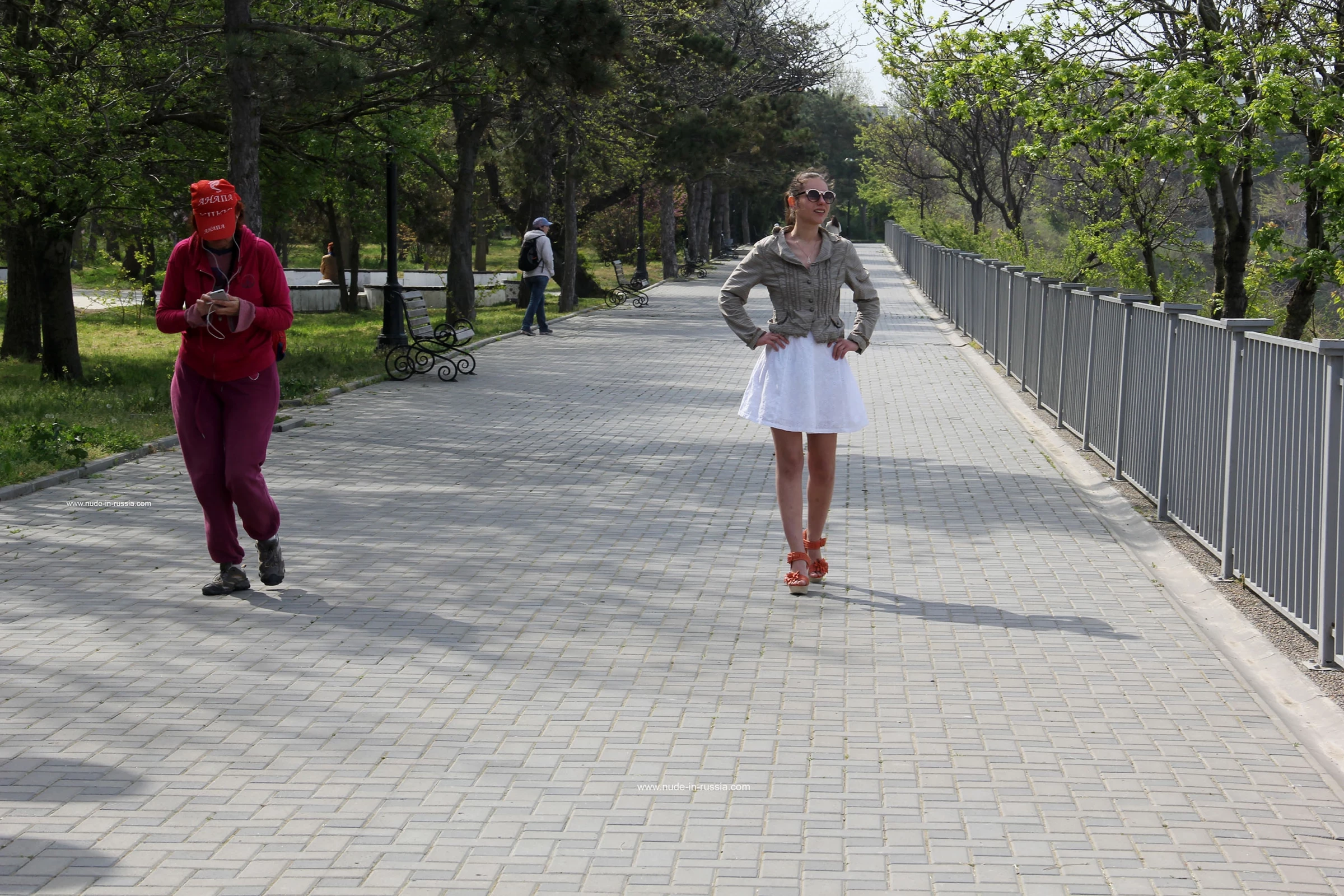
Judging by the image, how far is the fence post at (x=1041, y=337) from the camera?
14938mm

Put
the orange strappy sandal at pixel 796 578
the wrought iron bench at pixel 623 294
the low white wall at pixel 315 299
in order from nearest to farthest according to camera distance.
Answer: the orange strappy sandal at pixel 796 578 → the wrought iron bench at pixel 623 294 → the low white wall at pixel 315 299

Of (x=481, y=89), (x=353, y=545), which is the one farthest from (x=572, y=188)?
(x=353, y=545)

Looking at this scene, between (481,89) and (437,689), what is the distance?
13.8 meters

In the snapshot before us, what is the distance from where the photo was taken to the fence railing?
19.7ft

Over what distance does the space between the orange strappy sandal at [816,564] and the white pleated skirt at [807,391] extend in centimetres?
64

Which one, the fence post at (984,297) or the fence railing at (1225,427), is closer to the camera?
the fence railing at (1225,427)

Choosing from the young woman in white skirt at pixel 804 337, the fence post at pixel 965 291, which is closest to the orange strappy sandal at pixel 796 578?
the young woman in white skirt at pixel 804 337

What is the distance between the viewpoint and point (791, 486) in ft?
24.2

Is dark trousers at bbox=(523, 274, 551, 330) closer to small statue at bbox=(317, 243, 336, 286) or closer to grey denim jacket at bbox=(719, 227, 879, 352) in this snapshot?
grey denim jacket at bbox=(719, 227, 879, 352)

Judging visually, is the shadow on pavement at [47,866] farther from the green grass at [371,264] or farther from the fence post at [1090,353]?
the green grass at [371,264]

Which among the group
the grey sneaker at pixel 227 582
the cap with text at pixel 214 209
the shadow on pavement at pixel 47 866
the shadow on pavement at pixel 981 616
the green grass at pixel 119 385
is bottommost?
the shadow on pavement at pixel 47 866

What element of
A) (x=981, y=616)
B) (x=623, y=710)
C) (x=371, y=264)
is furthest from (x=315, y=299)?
(x=623, y=710)

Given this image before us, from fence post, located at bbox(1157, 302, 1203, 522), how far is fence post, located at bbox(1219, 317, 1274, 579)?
1464 millimetres

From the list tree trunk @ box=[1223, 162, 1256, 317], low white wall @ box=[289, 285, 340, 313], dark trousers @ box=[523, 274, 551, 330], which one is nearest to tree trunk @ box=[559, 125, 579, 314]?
dark trousers @ box=[523, 274, 551, 330]
